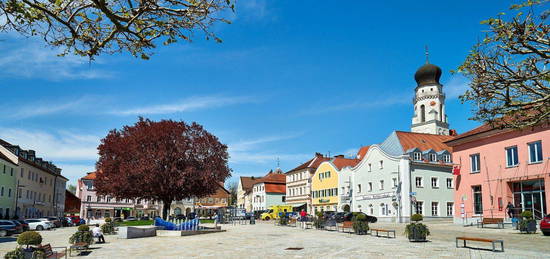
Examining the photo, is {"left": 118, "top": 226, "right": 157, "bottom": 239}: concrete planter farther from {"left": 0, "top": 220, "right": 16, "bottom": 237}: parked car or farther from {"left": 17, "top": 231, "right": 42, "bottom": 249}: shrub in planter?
{"left": 0, "top": 220, "right": 16, "bottom": 237}: parked car

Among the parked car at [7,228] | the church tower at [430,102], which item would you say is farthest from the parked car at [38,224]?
A: the church tower at [430,102]

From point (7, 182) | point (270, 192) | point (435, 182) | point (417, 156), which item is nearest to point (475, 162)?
point (417, 156)

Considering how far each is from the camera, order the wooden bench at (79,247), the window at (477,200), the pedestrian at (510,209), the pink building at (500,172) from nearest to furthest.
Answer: the wooden bench at (79,247) < the pink building at (500,172) < the pedestrian at (510,209) < the window at (477,200)

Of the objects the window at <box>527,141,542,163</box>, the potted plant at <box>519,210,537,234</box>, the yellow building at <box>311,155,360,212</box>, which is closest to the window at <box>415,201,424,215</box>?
the yellow building at <box>311,155,360,212</box>

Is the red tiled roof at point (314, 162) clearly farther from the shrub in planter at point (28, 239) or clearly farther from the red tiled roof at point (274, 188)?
the shrub in planter at point (28, 239)

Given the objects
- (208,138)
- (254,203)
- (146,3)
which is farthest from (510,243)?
(254,203)

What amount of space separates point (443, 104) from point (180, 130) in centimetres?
6117

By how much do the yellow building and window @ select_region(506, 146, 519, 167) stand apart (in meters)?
34.8

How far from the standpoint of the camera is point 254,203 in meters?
98.8

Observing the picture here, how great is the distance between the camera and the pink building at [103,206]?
8975 centimetres

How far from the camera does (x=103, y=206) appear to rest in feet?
296

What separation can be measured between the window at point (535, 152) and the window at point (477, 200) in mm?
5515

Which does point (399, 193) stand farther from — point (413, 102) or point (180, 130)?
point (413, 102)

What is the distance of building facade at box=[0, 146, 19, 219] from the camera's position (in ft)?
172
